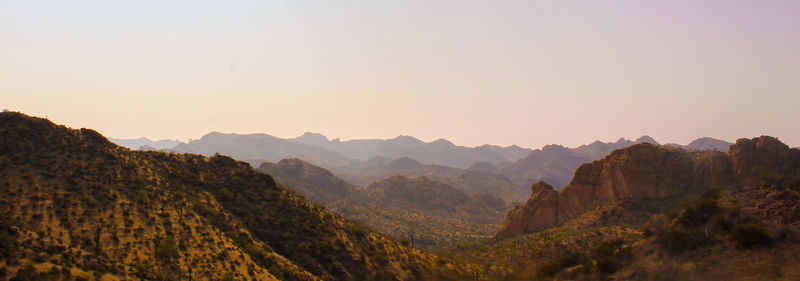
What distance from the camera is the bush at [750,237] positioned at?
30.6 m

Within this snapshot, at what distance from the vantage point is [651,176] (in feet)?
253

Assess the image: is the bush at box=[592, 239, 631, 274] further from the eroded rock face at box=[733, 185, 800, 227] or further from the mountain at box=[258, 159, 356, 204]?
the mountain at box=[258, 159, 356, 204]

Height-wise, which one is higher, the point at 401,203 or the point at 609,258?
the point at 609,258

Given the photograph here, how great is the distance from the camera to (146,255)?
31.5m

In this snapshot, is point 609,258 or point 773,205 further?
point 609,258

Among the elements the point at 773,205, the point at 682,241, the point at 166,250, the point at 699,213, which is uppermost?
the point at 773,205

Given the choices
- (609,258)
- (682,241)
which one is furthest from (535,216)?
(682,241)

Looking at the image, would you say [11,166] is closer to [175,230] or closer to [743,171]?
[175,230]

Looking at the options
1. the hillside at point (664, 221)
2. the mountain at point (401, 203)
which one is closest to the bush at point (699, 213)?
the hillside at point (664, 221)

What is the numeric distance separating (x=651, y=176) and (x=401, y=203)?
109463 millimetres

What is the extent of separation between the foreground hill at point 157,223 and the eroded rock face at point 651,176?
39.3 metres

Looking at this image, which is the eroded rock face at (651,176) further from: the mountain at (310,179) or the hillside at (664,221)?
the mountain at (310,179)

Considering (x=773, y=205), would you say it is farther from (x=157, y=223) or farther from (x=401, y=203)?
(x=401, y=203)

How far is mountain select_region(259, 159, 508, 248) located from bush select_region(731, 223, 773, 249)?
80671mm
